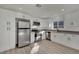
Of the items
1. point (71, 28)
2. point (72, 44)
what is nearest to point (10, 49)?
point (72, 44)

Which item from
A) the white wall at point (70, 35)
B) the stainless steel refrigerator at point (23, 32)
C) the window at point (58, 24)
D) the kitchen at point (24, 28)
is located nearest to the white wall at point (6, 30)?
the kitchen at point (24, 28)

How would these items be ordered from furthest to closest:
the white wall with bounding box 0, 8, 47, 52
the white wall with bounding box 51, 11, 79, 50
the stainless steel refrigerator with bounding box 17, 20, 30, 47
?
the stainless steel refrigerator with bounding box 17, 20, 30, 47, the white wall with bounding box 51, 11, 79, 50, the white wall with bounding box 0, 8, 47, 52

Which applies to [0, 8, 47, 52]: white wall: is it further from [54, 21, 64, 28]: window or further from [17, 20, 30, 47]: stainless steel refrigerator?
[54, 21, 64, 28]: window

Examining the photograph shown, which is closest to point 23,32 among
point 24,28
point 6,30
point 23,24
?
point 24,28

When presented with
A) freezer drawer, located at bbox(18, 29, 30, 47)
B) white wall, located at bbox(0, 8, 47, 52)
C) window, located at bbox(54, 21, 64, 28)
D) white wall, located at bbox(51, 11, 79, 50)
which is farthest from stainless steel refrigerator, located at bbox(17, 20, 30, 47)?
window, located at bbox(54, 21, 64, 28)

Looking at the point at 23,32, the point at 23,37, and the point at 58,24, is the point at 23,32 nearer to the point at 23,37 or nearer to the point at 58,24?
the point at 23,37

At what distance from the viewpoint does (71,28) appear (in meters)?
4.87

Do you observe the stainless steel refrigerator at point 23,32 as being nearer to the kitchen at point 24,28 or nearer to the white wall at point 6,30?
the kitchen at point 24,28

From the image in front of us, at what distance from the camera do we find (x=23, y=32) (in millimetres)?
4562

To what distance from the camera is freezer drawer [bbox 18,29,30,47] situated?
14.3ft

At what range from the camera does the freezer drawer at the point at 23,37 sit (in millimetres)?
4345

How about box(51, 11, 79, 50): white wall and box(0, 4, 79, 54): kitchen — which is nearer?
box(0, 4, 79, 54): kitchen
